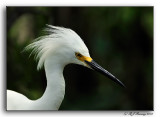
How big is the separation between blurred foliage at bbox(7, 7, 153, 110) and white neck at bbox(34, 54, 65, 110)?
382mm

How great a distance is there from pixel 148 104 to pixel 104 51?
2.55 feet

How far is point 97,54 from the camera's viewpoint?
15.7 feet

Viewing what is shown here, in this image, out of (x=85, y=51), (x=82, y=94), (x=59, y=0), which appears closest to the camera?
(x=85, y=51)

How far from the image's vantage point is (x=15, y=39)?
4207 mm

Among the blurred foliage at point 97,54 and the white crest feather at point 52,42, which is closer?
the white crest feather at point 52,42

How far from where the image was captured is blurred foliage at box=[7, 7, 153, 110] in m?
4.11

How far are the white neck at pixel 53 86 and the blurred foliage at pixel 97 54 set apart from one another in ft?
1.25

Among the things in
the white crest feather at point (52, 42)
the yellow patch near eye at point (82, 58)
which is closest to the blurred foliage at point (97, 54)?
the white crest feather at point (52, 42)

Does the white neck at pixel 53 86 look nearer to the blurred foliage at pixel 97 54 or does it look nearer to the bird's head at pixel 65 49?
the bird's head at pixel 65 49

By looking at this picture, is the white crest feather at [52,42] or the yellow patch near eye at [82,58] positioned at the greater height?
the white crest feather at [52,42]

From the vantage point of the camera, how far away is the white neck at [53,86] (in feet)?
11.7

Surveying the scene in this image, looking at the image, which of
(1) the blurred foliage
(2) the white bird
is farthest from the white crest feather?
(1) the blurred foliage
